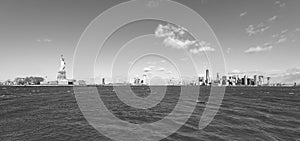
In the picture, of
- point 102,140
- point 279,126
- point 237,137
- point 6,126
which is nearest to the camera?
point 102,140

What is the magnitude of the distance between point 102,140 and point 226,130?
16760 millimetres

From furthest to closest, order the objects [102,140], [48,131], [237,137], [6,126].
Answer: [6,126] < [48,131] < [237,137] < [102,140]

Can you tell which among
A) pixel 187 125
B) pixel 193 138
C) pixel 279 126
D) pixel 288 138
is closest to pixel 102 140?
pixel 193 138

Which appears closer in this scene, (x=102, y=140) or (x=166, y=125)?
(x=102, y=140)

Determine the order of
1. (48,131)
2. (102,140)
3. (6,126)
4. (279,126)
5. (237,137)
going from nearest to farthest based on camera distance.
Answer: (102,140), (237,137), (48,131), (6,126), (279,126)

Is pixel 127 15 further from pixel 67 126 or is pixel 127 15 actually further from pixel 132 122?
pixel 67 126

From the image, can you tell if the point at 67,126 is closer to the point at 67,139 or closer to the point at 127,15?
the point at 67,139

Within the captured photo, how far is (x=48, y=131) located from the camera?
83.3ft

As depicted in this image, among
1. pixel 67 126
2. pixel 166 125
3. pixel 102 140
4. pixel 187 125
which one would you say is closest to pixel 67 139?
pixel 102 140

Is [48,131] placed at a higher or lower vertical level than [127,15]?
lower

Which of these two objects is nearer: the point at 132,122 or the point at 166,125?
the point at 166,125

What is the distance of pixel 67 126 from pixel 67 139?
22.1ft

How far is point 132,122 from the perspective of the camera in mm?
31266

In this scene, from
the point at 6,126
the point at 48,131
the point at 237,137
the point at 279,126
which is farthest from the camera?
the point at 279,126
